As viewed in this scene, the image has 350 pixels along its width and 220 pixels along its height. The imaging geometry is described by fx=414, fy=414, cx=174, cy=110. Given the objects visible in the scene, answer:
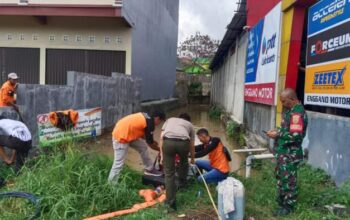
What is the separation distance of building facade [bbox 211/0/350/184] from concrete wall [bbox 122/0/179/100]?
19.0 feet

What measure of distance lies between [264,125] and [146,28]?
36.4 ft

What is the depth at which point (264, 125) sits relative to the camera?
10367 mm

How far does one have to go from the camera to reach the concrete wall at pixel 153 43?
692 inches

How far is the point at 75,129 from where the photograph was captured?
1050cm

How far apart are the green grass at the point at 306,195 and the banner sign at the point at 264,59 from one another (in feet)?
10.4

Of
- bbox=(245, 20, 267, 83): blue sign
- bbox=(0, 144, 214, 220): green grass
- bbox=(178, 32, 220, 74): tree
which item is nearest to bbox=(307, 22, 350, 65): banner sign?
bbox=(0, 144, 214, 220): green grass

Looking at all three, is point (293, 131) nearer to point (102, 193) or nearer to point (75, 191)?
point (102, 193)

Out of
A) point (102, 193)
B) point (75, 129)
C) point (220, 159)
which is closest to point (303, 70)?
point (220, 159)

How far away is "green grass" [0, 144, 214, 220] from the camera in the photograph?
5191mm

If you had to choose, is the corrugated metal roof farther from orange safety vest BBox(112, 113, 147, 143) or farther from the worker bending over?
the worker bending over

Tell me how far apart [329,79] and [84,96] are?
23.9 feet

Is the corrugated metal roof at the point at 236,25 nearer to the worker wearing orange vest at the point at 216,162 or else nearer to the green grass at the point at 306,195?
the green grass at the point at 306,195

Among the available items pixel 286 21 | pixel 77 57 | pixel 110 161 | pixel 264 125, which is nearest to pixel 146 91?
pixel 77 57

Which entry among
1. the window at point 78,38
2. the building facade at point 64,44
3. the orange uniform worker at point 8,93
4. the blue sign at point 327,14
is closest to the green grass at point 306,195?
the blue sign at point 327,14
